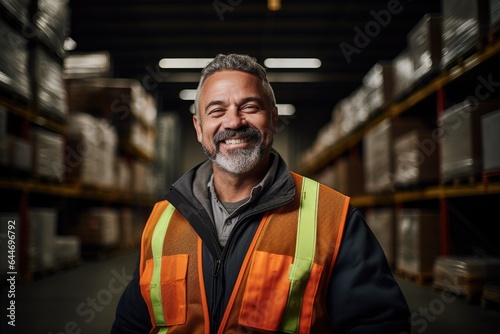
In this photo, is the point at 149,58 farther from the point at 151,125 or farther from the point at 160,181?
the point at 160,181

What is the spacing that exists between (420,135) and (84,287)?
4428 millimetres

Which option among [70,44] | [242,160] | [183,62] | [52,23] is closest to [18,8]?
[52,23]

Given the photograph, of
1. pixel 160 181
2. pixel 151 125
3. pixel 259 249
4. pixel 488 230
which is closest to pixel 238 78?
pixel 259 249

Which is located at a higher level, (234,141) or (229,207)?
(234,141)

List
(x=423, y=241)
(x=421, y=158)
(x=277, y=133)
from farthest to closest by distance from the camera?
(x=277, y=133)
(x=421, y=158)
(x=423, y=241)

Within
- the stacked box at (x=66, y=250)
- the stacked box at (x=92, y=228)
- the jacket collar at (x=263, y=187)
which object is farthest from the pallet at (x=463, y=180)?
the stacked box at (x=92, y=228)

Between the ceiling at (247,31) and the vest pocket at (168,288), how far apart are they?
855 centimetres

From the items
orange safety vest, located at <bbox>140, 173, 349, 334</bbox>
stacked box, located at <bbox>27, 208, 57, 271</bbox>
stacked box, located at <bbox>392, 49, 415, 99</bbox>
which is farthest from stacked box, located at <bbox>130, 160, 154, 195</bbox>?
orange safety vest, located at <bbox>140, 173, 349, 334</bbox>

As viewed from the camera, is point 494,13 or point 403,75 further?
point 403,75

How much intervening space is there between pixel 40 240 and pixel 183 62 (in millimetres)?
8298

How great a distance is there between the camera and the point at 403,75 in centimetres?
637

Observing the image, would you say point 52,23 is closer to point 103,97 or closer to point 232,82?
point 103,97

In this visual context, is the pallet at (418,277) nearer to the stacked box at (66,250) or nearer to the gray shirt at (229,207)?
the gray shirt at (229,207)

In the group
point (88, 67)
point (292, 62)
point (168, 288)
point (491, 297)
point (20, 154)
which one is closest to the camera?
point (168, 288)
